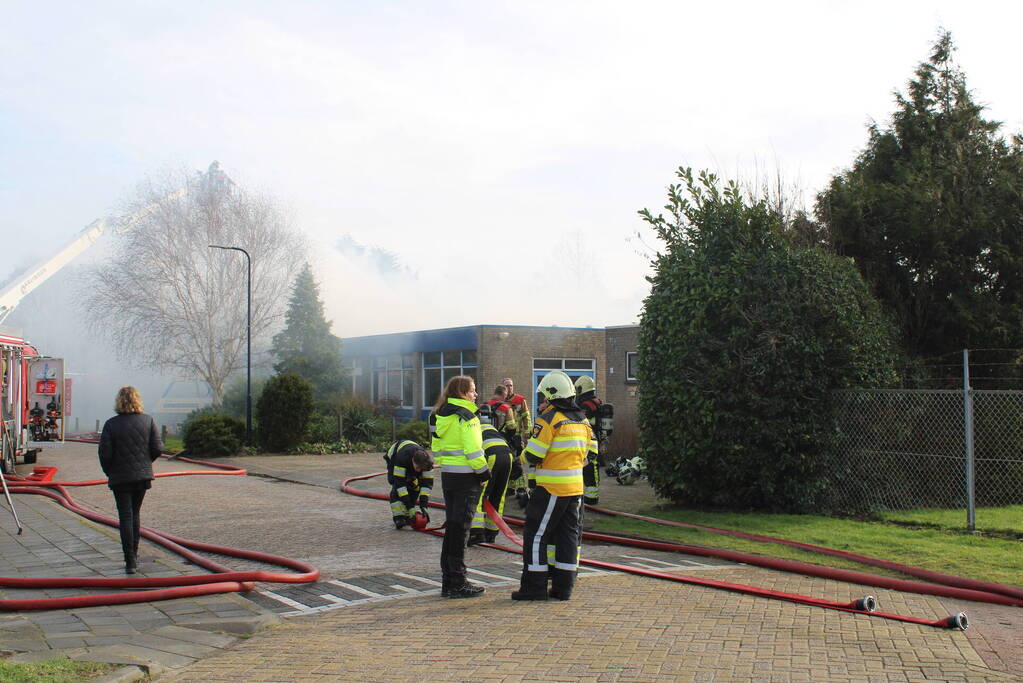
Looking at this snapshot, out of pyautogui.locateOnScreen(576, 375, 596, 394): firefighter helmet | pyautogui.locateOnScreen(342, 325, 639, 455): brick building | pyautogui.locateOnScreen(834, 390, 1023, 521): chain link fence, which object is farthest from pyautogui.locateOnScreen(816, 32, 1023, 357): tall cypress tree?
pyautogui.locateOnScreen(342, 325, 639, 455): brick building

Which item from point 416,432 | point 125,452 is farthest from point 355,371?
point 125,452

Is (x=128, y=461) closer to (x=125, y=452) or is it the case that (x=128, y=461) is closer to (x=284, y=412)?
(x=125, y=452)

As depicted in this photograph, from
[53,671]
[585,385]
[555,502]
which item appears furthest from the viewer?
[585,385]

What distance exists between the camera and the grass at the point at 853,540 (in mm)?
7988

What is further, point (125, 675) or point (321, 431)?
point (321, 431)

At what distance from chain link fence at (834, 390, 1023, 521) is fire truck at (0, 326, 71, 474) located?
1375 cm

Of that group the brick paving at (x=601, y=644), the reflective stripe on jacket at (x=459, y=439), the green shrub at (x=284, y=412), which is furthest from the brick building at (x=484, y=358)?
the brick paving at (x=601, y=644)

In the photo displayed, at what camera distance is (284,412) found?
24156mm

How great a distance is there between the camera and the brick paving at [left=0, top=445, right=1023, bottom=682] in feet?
16.2

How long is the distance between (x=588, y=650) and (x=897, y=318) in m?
10.3

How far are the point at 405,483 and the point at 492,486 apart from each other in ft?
4.69

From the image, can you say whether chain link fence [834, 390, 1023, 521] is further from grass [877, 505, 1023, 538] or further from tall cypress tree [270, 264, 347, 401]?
tall cypress tree [270, 264, 347, 401]

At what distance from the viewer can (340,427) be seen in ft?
84.5

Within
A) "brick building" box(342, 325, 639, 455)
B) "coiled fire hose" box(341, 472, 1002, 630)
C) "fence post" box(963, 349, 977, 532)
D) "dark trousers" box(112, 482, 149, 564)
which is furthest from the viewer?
"brick building" box(342, 325, 639, 455)
